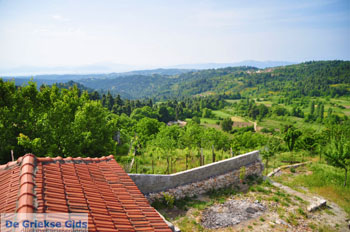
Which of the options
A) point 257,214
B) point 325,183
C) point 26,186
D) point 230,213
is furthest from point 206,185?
point 325,183

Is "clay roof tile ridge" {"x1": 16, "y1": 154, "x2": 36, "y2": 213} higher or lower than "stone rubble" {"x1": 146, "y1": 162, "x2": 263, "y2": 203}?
higher

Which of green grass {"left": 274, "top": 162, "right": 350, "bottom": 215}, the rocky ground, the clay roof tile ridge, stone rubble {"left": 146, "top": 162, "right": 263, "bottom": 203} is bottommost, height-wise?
green grass {"left": 274, "top": 162, "right": 350, "bottom": 215}

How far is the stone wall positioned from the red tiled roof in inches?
158

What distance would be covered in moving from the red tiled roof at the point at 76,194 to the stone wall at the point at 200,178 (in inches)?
158

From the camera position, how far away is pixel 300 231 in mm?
9125

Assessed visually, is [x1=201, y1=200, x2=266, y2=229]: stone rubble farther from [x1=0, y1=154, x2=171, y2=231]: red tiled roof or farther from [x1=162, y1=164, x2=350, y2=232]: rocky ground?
[x1=0, y1=154, x2=171, y2=231]: red tiled roof

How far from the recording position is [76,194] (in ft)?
13.6

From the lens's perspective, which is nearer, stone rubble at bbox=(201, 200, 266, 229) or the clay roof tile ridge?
the clay roof tile ridge

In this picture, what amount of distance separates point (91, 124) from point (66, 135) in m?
1.50

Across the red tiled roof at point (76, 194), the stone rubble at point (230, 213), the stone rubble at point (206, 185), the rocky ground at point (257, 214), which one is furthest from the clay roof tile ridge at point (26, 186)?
the stone rubble at point (230, 213)

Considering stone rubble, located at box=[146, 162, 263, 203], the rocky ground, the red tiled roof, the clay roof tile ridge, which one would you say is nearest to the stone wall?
stone rubble, located at box=[146, 162, 263, 203]

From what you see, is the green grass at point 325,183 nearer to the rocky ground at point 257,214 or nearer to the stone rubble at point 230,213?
the rocky ground at point 257,214

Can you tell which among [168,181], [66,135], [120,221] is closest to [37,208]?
[120,221]

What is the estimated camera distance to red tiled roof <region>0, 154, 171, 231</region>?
357cm
